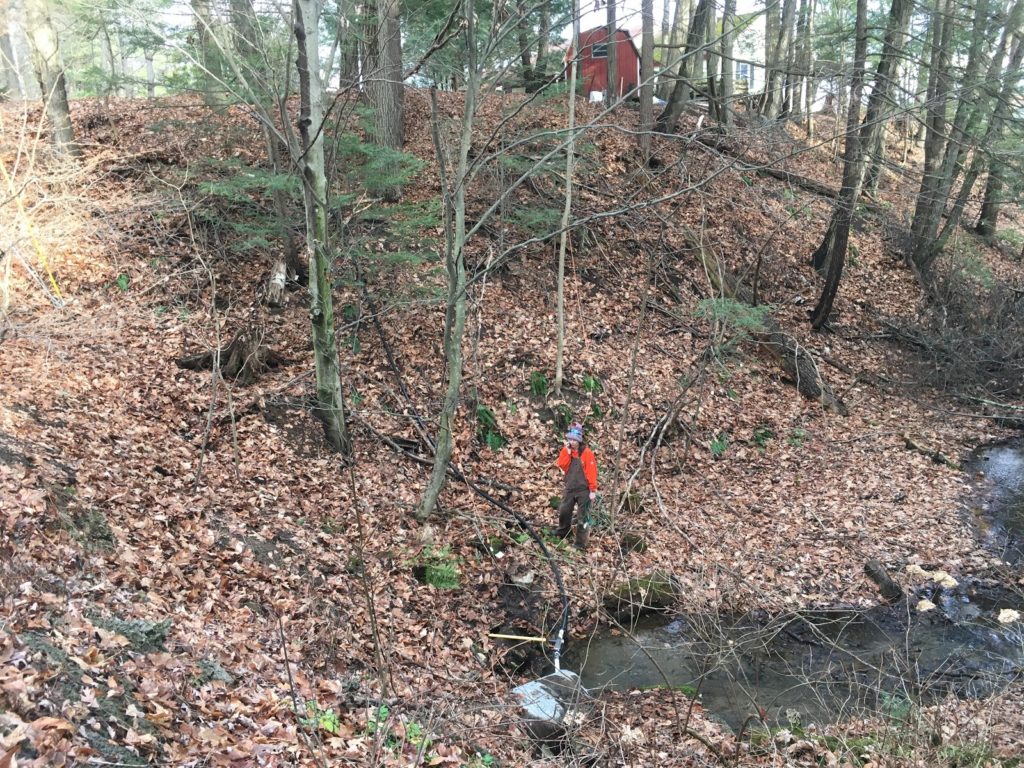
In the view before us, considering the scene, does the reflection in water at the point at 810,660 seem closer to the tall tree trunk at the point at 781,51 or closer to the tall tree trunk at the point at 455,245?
the tall tree trunk at the point at 455,245

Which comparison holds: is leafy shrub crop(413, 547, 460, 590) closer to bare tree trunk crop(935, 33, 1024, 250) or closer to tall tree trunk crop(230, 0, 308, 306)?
tall tree trunk crop(230, 0, 308, 306)

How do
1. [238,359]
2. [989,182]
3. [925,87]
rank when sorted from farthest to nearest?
[989,182], [925,87], [238,359]

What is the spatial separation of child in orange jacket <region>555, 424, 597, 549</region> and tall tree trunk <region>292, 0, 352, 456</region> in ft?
9.85

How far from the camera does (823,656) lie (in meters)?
7.52

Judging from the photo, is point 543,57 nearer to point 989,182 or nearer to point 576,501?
point 989,182

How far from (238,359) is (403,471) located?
3.00 meters

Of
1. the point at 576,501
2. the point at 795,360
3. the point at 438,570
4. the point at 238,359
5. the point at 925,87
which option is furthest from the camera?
the point at 925,87

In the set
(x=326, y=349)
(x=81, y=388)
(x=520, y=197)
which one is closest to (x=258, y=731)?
(x=326, y=349)

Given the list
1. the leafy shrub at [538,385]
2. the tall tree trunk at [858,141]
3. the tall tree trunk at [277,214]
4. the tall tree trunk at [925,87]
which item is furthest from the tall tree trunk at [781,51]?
the tall tree trunk at [277,214]

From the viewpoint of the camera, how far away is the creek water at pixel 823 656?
21.4 ft

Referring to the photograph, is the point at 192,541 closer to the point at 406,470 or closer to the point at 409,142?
the point at 406,470

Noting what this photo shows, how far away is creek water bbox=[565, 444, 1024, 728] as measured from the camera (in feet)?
21.4

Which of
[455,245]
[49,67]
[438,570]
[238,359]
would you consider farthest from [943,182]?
[49,67]

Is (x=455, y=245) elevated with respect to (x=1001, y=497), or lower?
elevated
